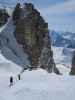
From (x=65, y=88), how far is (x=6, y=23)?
66.9 metres

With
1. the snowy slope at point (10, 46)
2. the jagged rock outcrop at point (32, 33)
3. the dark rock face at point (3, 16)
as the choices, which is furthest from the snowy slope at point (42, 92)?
the dark rock face at point (3, 16)

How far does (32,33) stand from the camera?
107 m

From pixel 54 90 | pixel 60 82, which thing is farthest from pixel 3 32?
pixel 54 90

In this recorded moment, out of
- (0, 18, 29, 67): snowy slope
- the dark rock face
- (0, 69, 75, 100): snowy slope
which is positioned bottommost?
(0, 18, 29, 67): snowy slope

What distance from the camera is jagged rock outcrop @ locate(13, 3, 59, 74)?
347ft

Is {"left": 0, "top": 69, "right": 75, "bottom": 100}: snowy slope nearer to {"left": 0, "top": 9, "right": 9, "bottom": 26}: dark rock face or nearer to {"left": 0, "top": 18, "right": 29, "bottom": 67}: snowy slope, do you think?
{"left": 0, "top": 18, "right": 29, "bottom": 67}: snowy slope

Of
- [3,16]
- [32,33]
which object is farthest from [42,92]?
[3,16]

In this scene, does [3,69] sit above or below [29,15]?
below

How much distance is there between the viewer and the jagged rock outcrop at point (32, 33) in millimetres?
105812

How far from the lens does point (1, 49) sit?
94.8 meters

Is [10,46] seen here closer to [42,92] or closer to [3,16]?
[3,16]

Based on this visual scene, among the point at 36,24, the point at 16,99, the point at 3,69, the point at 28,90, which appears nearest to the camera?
the point at 16,99

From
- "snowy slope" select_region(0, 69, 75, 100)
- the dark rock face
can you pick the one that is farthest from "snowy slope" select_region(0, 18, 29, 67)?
"snowy slope" select_region(0, 69, 75, 100)

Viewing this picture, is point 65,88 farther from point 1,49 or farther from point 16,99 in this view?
point 1,49
